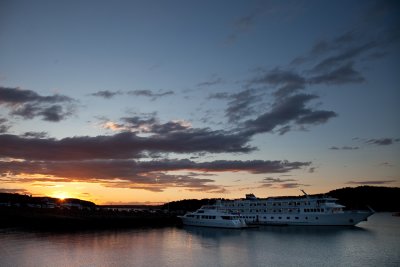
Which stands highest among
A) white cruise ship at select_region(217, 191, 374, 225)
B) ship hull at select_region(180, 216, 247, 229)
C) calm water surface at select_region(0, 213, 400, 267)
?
white cruise ship at select_region(217, 191, 374, 225)

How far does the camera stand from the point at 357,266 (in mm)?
44688

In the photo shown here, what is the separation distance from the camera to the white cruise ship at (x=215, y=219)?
306ft

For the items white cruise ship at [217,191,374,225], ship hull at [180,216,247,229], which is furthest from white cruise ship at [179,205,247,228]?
white cruise ship at [217,191,374,225]

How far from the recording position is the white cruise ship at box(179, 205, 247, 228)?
93.3 m

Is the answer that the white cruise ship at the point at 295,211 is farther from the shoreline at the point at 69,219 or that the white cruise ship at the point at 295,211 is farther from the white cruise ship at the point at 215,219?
the shoreline at the point at 69,219

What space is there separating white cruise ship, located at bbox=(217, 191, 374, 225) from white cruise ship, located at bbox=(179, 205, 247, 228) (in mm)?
10146

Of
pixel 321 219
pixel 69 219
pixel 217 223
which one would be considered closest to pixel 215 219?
pixel 217 223

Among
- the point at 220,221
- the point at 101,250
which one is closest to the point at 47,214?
the point at 220,221

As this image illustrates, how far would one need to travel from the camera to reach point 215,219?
97000 millimetres

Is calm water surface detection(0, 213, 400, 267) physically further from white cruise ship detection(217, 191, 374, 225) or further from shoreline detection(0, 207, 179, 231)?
shoreline detection(0, 207, 179, 231)

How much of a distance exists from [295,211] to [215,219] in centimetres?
2310

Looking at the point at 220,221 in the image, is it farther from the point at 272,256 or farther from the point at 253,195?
the point at 272,256

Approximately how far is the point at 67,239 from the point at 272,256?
39245 millimetres

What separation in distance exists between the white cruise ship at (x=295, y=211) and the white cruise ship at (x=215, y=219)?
1015cm
